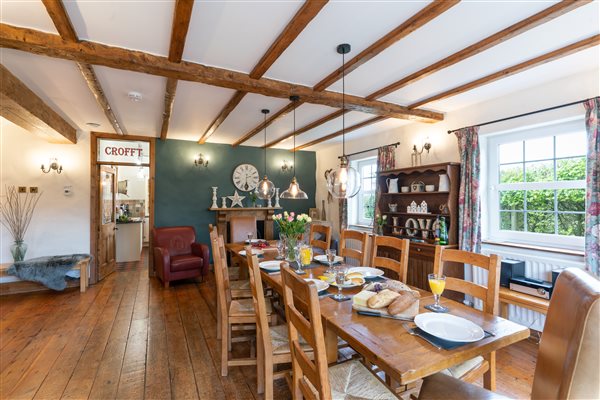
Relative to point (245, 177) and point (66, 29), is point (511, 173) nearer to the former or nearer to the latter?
point (66, 29)

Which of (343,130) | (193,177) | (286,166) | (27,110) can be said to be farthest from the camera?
(286,166)

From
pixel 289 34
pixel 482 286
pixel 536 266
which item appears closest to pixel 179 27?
pixel 289 34

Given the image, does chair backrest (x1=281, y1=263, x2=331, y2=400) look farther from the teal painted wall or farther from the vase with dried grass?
the vase with dried grass

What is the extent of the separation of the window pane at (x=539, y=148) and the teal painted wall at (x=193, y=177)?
4.35 metres

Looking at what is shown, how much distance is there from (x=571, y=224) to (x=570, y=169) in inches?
21.0

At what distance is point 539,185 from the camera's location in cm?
295

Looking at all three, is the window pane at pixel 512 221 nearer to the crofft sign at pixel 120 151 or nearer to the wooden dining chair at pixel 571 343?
the wooden dining chair at pixel 571 343

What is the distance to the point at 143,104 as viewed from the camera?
11.1 ft

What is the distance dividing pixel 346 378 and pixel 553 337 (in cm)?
87

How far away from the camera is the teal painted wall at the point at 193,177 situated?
5.25 metres

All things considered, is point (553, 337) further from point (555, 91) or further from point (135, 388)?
point (555, 91)

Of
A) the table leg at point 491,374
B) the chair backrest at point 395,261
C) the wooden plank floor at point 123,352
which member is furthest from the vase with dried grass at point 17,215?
the table leg at point 491,374

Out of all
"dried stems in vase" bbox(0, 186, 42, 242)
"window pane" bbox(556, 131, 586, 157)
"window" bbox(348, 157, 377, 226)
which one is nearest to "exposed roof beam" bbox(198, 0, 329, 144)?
"window pane" bbox(556, 131, 586, 157)

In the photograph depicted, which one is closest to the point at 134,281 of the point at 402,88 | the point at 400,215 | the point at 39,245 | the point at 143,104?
the point at 39,245
